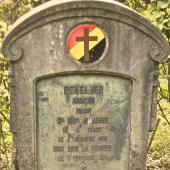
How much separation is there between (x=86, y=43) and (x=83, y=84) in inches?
15.2

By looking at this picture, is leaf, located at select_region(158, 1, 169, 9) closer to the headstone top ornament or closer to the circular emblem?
the headstone top ornament

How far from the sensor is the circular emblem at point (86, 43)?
395 centimetres

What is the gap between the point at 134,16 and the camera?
3902 millimetres

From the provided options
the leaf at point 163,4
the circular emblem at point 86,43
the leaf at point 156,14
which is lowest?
the circular emblem at point 86,43

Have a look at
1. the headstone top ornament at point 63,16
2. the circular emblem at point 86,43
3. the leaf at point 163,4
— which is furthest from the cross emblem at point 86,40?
the leaf at point 163,4

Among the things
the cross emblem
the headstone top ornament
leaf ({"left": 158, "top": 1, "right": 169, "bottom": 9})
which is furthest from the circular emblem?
leaf ({"left": 158, "top": 1, "right": 169, "bottom": 9})

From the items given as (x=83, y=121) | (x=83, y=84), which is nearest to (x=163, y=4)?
(x=83, y=84)

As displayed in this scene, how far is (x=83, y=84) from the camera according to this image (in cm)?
413

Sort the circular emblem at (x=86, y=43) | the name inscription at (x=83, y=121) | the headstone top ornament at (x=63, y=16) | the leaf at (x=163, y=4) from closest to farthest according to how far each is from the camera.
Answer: the headstone top ornament at (x=63, y=16), the circular emblem at (x=86, y=43), the name inscription at (x=83, y=121), the leaf at (x=163, y=4)

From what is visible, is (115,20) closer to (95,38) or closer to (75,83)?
(95,38)

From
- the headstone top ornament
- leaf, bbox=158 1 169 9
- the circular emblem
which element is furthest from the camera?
leaf, bbox=158 1 169 9

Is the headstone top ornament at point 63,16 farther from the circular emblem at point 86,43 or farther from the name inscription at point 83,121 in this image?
the name inscription at point 83,121

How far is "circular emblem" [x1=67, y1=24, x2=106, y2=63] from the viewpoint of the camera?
3949 millimetres

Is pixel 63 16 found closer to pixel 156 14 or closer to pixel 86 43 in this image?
pixel 86 43
